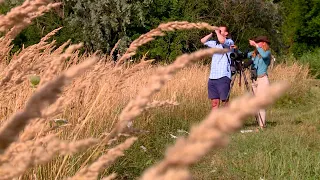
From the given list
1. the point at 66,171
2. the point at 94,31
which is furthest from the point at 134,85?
the point at 94,31

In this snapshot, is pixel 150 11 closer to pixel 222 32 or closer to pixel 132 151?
pixel 222 32

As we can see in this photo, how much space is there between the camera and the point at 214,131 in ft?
1.17

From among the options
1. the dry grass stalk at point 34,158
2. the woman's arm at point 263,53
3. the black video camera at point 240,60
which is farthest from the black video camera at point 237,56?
the dry grass stalk at point 34,158

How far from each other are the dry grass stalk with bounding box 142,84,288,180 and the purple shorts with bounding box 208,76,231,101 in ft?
21.3

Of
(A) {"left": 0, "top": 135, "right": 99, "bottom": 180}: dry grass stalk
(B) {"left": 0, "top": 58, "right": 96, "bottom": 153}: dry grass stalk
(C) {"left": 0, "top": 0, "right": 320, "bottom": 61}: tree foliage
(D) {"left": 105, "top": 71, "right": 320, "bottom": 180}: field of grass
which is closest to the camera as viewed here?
(B) {"left": 0, "top": 58, "right": 96, "bottom": 153}: dry grass stalk

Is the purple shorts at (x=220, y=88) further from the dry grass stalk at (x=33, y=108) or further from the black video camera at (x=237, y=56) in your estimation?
the dry grass stalk at (x=33, y=108)

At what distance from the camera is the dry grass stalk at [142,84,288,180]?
Answer: 350 mm

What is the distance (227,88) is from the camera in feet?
22.8

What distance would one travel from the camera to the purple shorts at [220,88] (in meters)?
6.84

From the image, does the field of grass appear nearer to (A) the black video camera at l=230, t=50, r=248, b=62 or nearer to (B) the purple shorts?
(B) the purple shorts

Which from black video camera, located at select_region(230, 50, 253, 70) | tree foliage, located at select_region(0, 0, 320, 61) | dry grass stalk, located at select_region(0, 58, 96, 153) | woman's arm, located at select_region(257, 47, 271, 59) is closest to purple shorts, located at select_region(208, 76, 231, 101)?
black video camera, located at select_region(230, 50, 253, 70)

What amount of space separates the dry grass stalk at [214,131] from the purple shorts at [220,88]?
650 cm

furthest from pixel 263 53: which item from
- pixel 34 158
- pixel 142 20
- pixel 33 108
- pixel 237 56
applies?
pixel 142 20

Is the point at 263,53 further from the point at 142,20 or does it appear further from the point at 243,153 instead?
the point at 142,20
